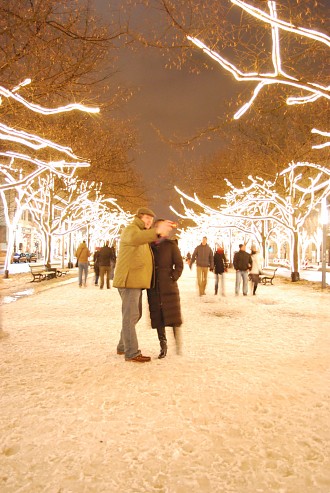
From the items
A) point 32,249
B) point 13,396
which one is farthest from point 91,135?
point 32,249

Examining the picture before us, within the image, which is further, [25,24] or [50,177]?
[50,177]

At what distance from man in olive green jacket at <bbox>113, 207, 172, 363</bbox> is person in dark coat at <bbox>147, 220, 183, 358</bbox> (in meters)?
0.35

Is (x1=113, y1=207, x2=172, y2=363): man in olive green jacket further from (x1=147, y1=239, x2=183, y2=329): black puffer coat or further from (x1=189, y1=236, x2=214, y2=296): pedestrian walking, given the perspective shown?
(x1=189, y1=236, x2=214, y2=296): pedestrian walking

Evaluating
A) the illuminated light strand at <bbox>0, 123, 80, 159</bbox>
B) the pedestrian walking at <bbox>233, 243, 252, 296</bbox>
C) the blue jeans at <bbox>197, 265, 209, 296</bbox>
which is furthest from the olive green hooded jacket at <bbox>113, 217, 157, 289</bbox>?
the pedestrian walking at <bbox>233, 243, 252, 296</bbox>

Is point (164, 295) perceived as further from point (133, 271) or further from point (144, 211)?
point (144, 211)

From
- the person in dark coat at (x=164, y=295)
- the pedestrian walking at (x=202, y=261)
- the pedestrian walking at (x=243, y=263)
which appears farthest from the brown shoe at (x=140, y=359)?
the pedestrian walking at (x=243, y=263)

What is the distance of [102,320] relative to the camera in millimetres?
9164

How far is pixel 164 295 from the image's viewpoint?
5.91 metres

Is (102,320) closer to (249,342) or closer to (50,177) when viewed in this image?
(249,342)

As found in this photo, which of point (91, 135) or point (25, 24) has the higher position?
point (91, 135)

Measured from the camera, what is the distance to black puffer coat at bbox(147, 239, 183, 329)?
5.90 m

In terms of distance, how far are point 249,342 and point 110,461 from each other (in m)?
4.36

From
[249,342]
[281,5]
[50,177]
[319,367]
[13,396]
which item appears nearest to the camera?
[13,396]

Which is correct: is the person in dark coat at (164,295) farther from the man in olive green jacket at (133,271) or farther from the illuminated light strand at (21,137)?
the illuminated light strand at (21,137)
